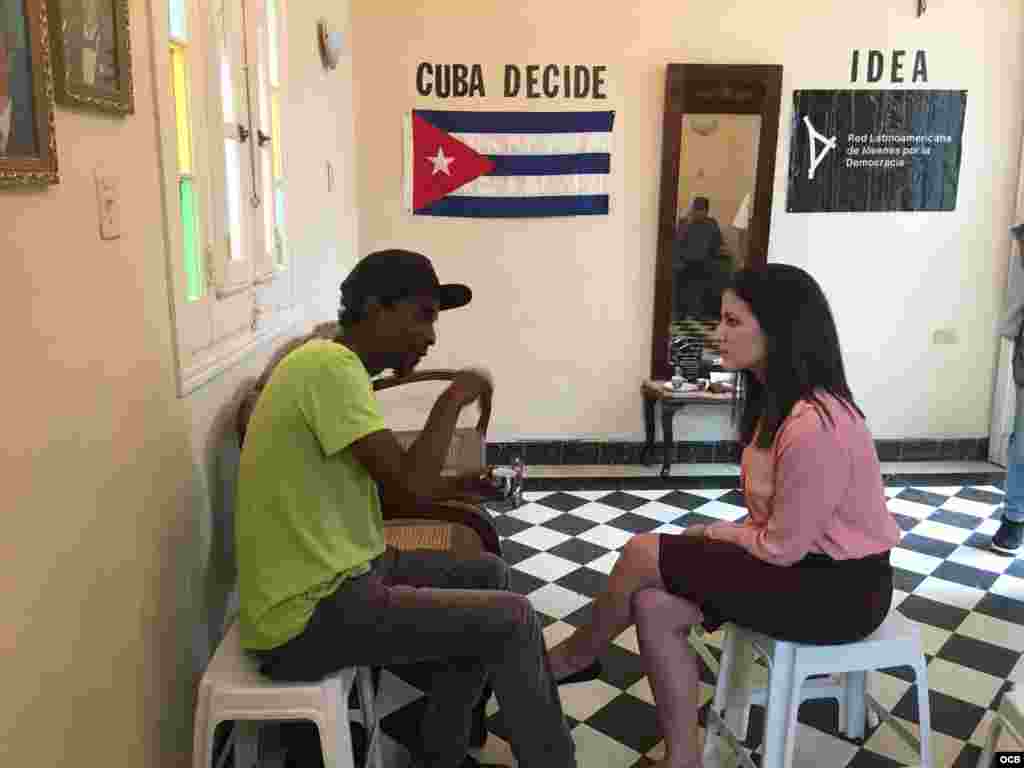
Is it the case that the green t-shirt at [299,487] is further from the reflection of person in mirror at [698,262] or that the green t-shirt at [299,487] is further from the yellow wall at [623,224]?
the reflection of person in mirror at [698,262]

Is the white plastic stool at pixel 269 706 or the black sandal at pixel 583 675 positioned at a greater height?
the white plastic stool at pixel 269 706

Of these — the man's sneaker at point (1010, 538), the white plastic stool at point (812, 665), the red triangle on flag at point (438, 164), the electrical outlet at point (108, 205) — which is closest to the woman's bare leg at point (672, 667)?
the white plastic stool at point (812, 665)

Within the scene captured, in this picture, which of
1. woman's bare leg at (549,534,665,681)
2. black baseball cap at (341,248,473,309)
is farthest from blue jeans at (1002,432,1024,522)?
black baseball cap at (341,248,473,309)

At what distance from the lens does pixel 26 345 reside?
1.12m

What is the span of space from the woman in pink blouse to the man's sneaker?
1.87 metres

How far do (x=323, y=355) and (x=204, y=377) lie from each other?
441 mm

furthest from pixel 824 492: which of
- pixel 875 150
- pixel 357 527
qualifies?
pixel 875 150

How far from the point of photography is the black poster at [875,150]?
408cm

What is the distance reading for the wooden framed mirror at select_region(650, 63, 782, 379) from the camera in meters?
4.01

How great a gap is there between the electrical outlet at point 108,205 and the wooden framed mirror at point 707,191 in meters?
3.10

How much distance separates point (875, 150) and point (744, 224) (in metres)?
0.73

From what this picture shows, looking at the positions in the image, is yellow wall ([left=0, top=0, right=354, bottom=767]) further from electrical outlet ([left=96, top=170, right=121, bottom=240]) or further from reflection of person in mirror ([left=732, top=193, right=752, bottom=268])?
reflection of person in mirror ([left=732, top=193, right=752, bottom=268])

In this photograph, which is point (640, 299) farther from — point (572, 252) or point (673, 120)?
point (673, 120)

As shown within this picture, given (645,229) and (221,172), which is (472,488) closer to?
(221,172)
